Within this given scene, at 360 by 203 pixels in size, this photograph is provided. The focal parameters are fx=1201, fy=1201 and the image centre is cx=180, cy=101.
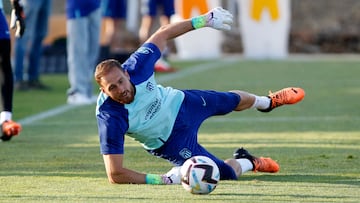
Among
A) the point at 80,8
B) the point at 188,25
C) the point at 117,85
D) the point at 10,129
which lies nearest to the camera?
the point at 117,85

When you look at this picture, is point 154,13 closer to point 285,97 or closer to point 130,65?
point 285,97

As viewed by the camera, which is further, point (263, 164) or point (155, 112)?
point (263, 164)

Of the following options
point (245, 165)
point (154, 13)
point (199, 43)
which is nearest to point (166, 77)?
point (154, 13)

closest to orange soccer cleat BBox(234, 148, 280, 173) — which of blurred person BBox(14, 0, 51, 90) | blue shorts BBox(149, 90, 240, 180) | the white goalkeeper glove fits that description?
blue shorts BBox(149, 90, 240, 180)

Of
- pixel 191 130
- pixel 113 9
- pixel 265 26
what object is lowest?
pixel 265 26

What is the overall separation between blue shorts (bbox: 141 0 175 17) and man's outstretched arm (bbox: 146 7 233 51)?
9403 millimetres

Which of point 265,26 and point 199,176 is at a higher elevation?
point 199,176

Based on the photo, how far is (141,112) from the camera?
8.12m

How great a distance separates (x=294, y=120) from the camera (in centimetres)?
1230

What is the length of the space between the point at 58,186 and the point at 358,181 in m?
2.01

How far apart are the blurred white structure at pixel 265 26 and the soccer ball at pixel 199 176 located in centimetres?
1553

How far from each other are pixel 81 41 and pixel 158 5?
16.1 ft

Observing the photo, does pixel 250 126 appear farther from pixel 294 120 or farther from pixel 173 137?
pixel 173 137

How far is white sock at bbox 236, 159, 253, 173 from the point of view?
8.44m
